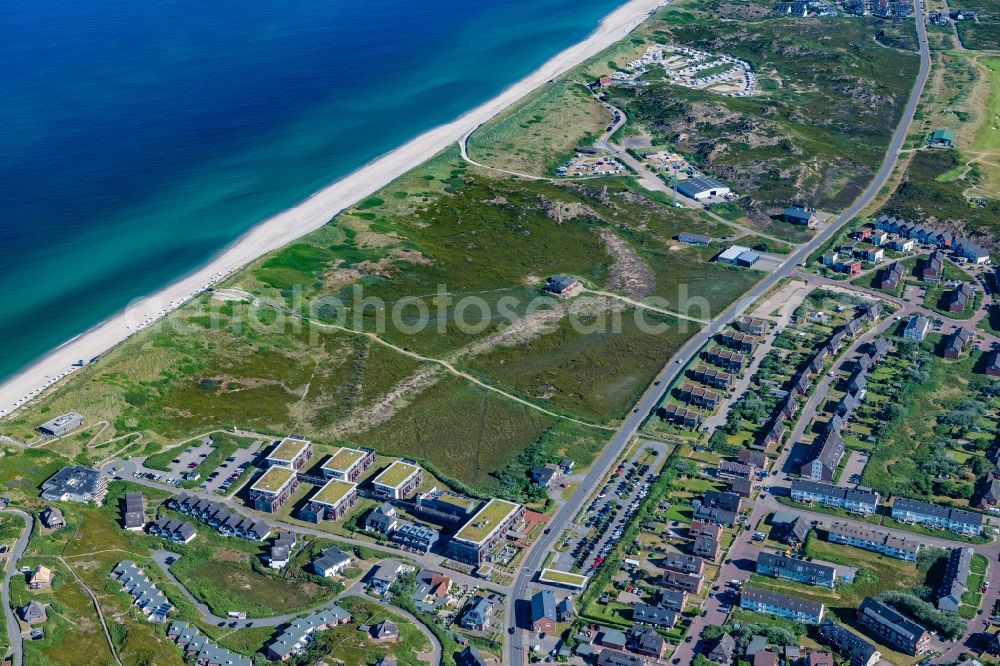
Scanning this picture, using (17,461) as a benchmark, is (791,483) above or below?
below

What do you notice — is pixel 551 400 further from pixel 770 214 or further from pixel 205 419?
pixel 770 214

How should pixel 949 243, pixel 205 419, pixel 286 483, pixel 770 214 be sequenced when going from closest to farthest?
1. pixel 286 483
2. pixel 205 419
3. pixel 949 243
4. pixel 770 214

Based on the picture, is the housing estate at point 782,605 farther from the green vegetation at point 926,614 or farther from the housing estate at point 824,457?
the housing estate at point 824,457

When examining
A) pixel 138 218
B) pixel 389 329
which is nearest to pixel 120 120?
pixel 138 218

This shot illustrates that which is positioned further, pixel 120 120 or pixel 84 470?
pixel 120 120

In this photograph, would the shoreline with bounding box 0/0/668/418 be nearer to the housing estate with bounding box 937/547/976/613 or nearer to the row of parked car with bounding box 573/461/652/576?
the row of parked car with bounding box 573/461/652/576

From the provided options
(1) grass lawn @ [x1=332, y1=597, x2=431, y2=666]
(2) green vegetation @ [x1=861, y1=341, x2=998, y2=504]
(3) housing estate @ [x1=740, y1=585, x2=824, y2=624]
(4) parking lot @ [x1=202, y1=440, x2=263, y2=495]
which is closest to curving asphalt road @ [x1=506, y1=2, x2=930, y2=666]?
(1) grass lawn @ [x1=332, y1=597, x2=431, y2=666]

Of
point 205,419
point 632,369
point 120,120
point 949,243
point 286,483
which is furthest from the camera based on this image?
point 120,120
